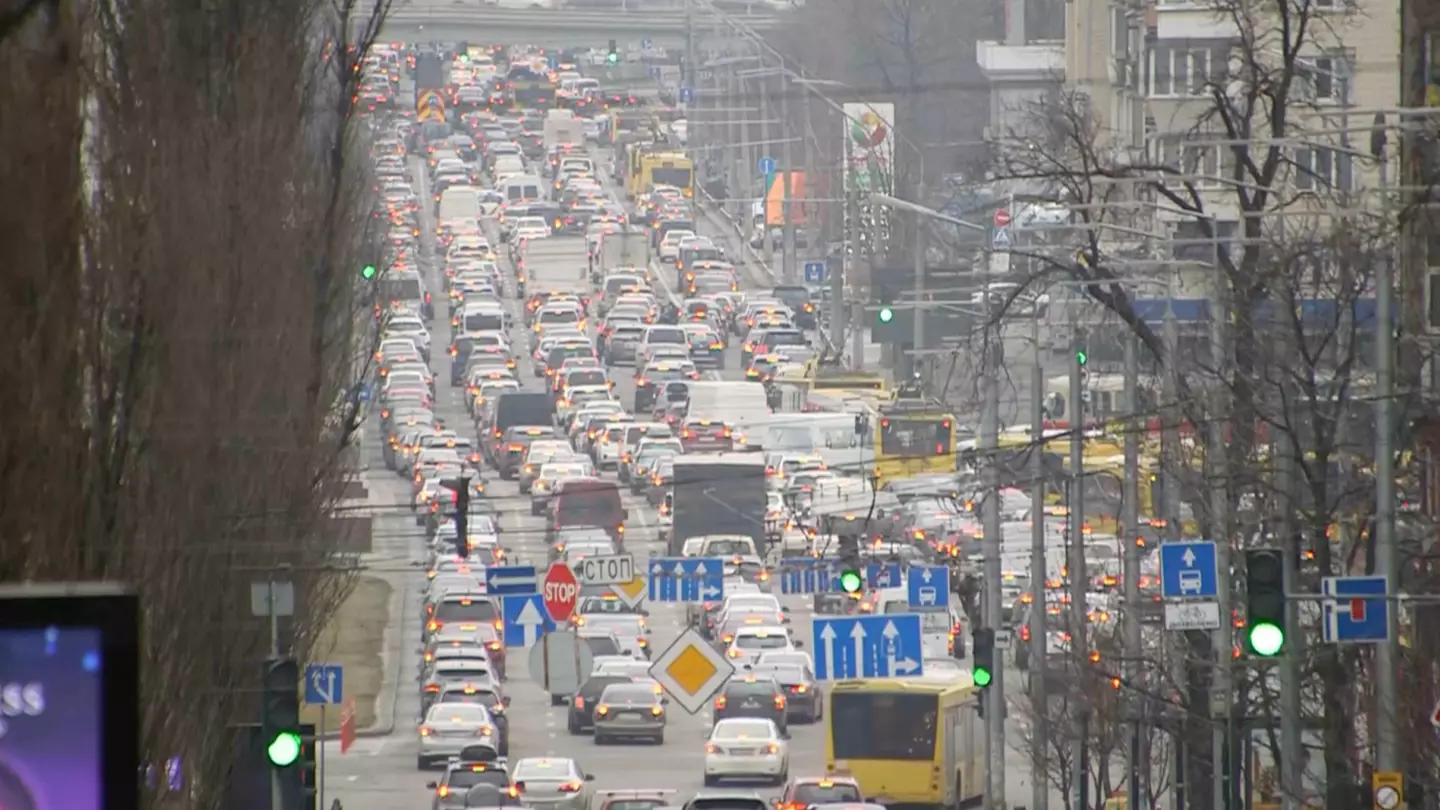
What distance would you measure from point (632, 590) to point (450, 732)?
8541mm

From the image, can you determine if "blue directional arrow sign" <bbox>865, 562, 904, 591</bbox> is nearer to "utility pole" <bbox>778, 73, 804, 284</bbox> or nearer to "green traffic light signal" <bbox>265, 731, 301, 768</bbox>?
"green traffic light signal" <bbox>265, 731, 301, 768</bbox>

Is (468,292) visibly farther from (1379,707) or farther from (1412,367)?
(1379,707)

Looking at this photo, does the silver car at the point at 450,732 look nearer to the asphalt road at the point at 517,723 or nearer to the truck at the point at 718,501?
the asphalt road at the point at 517,723

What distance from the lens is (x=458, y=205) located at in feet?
457

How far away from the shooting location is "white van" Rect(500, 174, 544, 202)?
148 metres

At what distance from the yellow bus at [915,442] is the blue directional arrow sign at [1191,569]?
122 feet

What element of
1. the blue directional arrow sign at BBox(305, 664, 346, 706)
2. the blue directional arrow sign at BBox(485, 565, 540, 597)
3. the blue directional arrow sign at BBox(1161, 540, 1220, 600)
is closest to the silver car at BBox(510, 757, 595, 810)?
the blue directional arrow sign at BBox(305, 664, 346, 706)

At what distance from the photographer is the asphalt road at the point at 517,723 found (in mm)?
46531

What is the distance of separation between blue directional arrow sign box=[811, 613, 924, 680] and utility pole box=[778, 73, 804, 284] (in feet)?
260

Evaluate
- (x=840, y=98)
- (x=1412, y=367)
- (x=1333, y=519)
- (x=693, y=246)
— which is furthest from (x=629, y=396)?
(x=1333, y=519)

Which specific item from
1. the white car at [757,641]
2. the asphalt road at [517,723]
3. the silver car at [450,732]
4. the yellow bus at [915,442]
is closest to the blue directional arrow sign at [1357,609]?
the asphalt road at [517,723]

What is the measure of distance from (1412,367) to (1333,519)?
7.52 m

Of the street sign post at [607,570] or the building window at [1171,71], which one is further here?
the building window at [1171,71]

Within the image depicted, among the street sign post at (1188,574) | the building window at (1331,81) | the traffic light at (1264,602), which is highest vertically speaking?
the building window at (1331,81)
